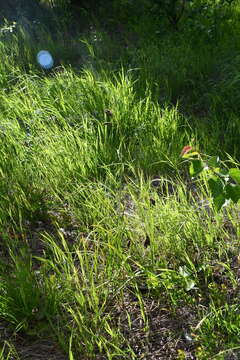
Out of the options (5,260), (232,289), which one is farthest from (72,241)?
(232,289)

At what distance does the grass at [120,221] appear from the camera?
1799 mm

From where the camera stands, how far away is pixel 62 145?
8.86 ft

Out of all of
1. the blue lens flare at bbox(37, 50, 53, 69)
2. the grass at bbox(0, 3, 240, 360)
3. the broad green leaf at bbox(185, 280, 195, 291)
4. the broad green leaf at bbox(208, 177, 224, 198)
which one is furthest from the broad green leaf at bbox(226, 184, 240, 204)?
the blue lens flare at bbox(37, 50, 53, 69)

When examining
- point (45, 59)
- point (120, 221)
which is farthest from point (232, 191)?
point (45, 59)

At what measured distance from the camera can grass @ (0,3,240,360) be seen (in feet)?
5.90

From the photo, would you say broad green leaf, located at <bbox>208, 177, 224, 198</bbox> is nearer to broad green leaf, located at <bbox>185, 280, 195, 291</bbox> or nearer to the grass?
the grass

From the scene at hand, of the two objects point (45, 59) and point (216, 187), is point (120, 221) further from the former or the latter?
point (45, 59)

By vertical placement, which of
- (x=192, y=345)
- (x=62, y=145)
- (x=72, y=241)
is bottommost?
(x=192, y=345)

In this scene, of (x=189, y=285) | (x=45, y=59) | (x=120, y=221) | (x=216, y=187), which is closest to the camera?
(x=216, y=187)

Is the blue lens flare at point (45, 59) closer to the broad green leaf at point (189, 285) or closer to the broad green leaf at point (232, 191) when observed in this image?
the broad green leaf at point (189, 285)

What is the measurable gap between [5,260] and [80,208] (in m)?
0.46

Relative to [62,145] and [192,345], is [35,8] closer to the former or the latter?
[62,145]

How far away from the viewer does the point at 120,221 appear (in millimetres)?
2109

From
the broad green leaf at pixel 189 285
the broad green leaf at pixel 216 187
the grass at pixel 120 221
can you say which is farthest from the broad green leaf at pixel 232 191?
the broad green leaf at pixel 189 285
